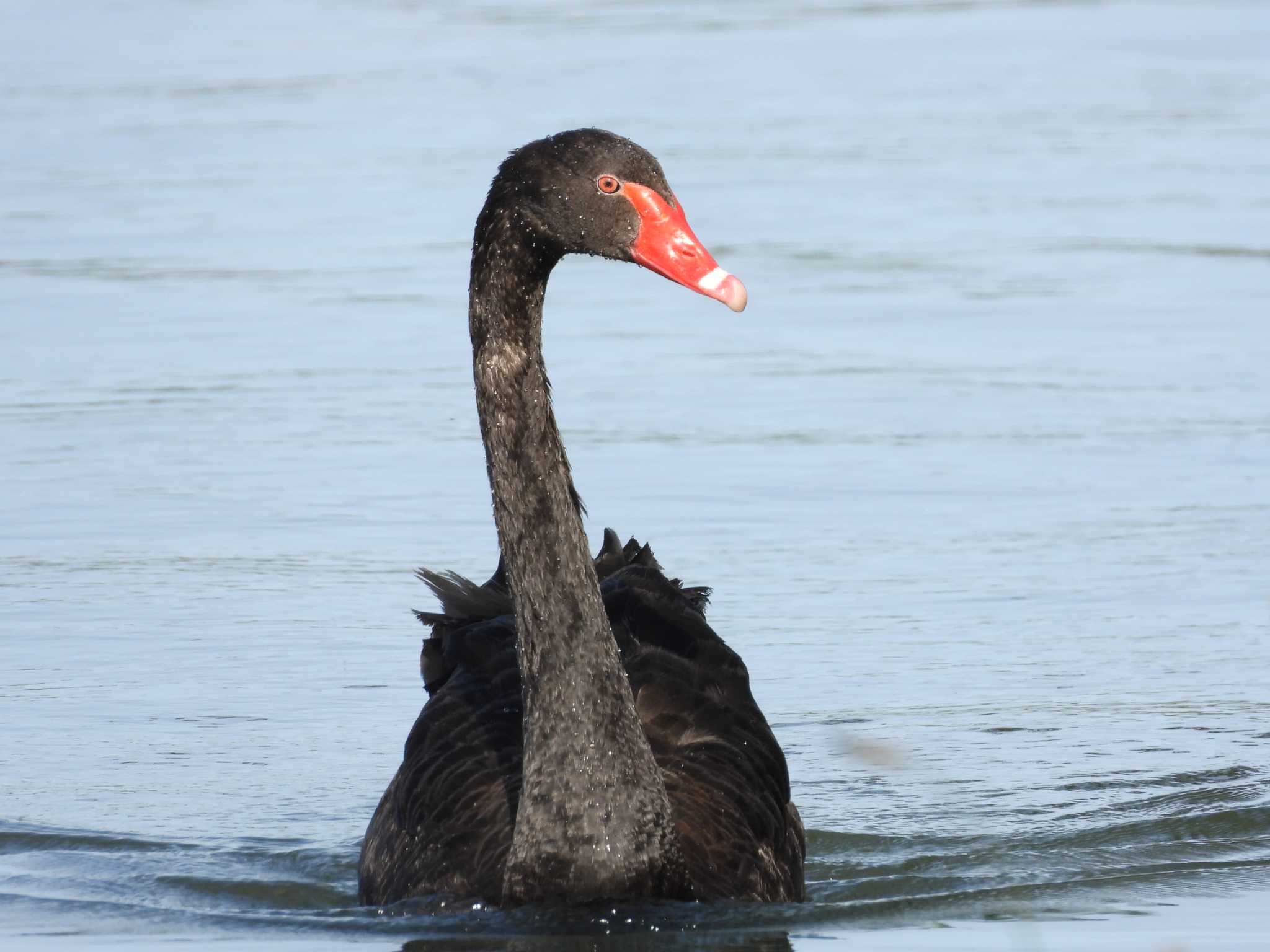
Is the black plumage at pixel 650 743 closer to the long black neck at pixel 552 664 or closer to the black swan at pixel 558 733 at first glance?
the black swan at pixel 558 733

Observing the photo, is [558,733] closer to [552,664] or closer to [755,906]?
[552,664]

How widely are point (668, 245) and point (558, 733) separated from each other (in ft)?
4.25

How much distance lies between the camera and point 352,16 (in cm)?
2581

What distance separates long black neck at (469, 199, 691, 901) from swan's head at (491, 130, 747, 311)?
9 cm

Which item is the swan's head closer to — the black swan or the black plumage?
the black swan

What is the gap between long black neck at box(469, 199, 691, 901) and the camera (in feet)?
20.8

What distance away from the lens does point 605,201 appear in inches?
242

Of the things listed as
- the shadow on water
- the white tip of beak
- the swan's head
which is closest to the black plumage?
the shadow on water

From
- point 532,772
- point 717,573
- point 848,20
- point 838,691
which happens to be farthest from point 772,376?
point 848,20

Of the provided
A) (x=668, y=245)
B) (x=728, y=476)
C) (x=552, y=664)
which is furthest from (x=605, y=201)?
(x=728, y=476)

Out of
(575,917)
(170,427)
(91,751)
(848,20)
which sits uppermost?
(848,20)

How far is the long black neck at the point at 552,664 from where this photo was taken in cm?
633

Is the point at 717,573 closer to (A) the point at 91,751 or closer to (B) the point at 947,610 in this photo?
(B) the point at 947,610

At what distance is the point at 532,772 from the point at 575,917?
388 millimetres
